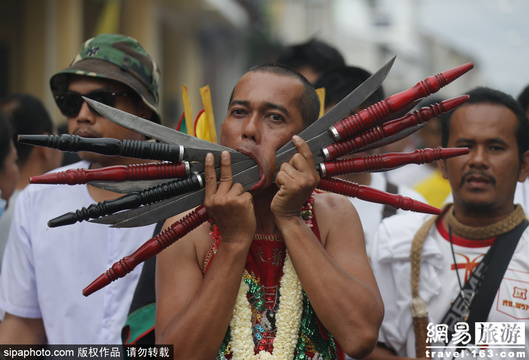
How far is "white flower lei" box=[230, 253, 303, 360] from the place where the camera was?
226 centimetres

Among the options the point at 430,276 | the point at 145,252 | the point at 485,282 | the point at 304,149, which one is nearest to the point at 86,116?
the point at 145,252

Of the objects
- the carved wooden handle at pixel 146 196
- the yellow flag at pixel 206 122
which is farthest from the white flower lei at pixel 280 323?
the yellow flag at pixel 206 122

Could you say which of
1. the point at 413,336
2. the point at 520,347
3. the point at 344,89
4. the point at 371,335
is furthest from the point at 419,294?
A: the point at 344,89

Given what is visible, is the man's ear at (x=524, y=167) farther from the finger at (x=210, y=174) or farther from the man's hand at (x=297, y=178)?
the finger at (x=210, y=174)

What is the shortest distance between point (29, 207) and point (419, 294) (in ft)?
6.27

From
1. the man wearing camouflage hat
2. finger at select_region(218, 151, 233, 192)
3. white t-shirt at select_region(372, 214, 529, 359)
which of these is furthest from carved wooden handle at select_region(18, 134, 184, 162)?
white t-shirt at select_region(372, 214, 529, 359)

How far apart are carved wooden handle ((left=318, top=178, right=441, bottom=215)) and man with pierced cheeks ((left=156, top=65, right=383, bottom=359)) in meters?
0.13

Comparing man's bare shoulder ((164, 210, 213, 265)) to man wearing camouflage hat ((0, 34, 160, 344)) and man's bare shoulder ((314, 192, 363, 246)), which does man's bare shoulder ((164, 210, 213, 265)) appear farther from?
man wearing camouflage hat ((0, 34, 160, 344))

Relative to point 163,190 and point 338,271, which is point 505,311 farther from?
point 163,190

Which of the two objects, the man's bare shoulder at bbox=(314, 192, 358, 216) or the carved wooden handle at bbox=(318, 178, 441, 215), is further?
the man's bare shoulder at bbox=(314, 192, 358, 216)

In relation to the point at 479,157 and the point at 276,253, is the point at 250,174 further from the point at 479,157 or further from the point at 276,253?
the point at 479,157

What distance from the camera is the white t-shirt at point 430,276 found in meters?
3.00

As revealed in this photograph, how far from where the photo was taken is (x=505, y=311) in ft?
9.68

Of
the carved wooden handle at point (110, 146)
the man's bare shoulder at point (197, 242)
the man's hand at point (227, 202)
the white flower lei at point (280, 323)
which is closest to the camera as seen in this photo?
the carved wooden handle at point (110, 146)
